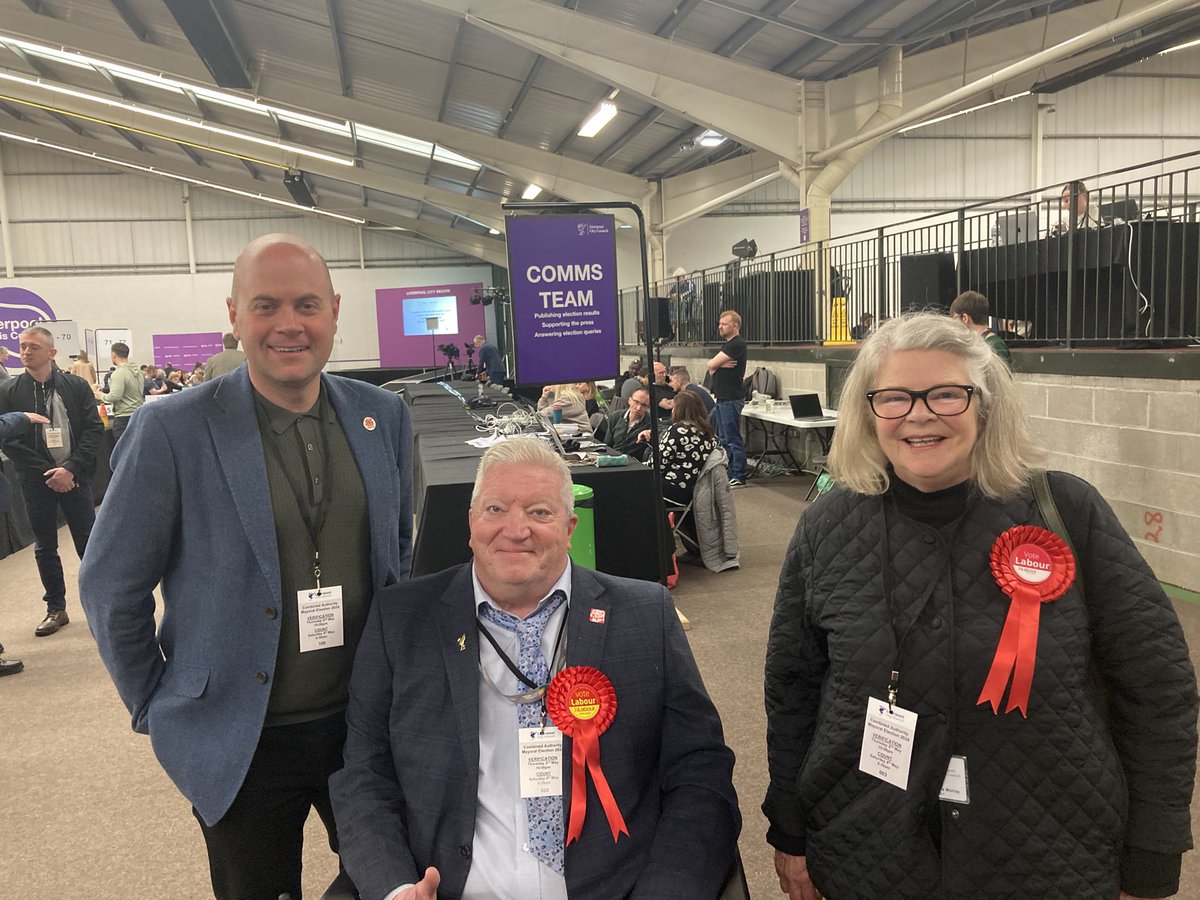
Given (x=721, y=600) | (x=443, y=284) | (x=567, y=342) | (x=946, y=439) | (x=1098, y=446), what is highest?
(x=443, y=284)

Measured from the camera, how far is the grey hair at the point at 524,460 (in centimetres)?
144

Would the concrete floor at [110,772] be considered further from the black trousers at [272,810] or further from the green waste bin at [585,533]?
the black trousers at [272,810]

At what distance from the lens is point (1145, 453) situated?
4.41 m

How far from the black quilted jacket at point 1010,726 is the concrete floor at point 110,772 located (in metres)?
1.12

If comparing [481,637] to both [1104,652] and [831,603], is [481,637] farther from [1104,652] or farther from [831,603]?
[1104,652]

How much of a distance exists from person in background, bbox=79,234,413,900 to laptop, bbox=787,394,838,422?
6.56m

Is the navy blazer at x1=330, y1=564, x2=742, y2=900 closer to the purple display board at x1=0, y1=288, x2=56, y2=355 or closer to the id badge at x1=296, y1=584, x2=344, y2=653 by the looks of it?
the id badge at x1=296, y1=584, x2=344, y2=653

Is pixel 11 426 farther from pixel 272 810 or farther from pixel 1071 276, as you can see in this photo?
pixel 1071 276

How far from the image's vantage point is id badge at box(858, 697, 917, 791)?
1190 millimetres

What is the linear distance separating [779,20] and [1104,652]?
25.7 ft

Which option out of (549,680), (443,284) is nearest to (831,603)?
(549,680)

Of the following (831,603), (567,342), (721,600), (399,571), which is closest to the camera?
(831,603)

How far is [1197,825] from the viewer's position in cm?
228

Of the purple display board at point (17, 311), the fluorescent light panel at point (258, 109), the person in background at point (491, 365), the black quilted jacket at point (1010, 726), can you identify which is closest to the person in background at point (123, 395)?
the fluorescent light panel at point (258, 109)
